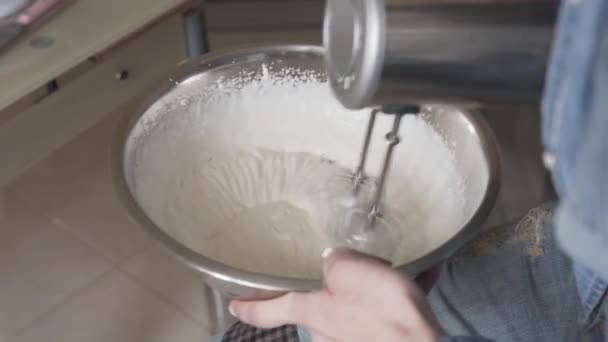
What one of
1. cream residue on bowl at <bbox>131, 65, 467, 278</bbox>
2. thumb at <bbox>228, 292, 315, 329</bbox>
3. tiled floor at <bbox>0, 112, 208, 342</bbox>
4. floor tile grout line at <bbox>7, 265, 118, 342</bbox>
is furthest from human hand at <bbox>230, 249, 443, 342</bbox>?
floor tile grout line at <bbox>7, 265, 118, 342</bbox>

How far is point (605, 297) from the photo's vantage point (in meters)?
0.61

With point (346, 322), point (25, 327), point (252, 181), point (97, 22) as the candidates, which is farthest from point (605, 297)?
point (25, 327)

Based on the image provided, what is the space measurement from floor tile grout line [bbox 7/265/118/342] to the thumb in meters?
0.65

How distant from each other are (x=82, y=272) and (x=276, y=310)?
0.72 m

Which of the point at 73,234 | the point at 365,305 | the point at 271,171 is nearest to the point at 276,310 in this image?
the point at 365,305

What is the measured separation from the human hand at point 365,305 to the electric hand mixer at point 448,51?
13 centimetres

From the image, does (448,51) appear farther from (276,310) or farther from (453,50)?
(276,310)

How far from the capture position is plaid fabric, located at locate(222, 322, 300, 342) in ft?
2.24

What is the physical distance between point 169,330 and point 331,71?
0.76m

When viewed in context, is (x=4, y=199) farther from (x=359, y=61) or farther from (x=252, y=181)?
(x=359, y=61)

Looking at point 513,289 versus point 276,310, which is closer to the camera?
point 276,310

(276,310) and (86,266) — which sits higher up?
(276,310)

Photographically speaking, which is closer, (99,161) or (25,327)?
(25,327)

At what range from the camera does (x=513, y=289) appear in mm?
671
